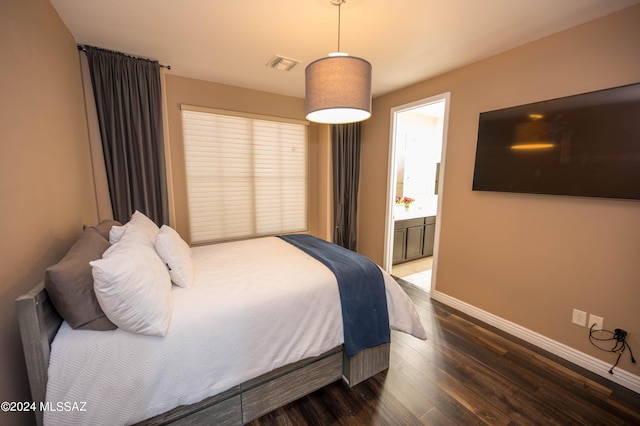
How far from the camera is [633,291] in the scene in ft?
5.64

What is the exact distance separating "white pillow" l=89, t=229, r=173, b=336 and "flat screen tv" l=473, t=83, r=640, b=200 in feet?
9.10

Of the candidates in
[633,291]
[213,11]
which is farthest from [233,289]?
[633,291]

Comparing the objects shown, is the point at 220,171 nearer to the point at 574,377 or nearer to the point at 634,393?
the point at 574,377

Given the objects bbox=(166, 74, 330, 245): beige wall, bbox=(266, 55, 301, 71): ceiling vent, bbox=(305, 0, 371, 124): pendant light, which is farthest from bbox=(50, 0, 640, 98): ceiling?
bbox=(305, 0, 371, 124): pendant light

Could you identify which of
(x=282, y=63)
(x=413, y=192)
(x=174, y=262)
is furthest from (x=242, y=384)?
(x=413, y=192)

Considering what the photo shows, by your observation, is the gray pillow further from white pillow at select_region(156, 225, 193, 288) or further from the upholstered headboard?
white pillow at select_region(156, 225, 193, 288)

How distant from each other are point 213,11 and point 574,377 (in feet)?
12.2

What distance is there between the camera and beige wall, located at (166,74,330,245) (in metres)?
2.84

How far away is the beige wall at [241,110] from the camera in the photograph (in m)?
2.84

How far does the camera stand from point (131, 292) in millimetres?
1076

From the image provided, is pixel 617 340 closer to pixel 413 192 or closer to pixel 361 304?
pixel 361 304

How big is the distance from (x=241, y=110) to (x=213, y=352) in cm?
284

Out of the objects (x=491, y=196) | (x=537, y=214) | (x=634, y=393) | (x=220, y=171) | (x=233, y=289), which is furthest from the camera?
(x=220, y=171)

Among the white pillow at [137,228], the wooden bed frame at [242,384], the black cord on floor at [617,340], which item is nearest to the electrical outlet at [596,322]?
the black cord on floor at [617,340]
